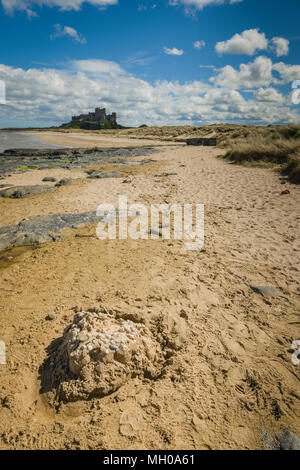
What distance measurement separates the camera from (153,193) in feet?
30.1

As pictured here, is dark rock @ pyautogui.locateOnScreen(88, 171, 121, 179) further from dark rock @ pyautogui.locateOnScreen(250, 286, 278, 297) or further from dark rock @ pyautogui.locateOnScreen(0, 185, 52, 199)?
dark rock @ pyautogui.locateOnScreen(250, 286, 278, 297)

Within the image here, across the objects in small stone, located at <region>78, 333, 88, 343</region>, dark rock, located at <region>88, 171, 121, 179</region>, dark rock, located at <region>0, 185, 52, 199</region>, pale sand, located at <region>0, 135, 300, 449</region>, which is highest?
dark rock, located at <region>88, 171, 121, 179</region>

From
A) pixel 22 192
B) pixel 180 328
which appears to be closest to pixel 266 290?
pixel 180 328

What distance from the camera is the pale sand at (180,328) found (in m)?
2.20

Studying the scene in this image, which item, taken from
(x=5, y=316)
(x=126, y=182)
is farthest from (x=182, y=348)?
(x=126, y=182)

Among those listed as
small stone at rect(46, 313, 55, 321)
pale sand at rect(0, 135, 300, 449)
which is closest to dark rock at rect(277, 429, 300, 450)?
pale sand at rect(0, 135, 300, 449)

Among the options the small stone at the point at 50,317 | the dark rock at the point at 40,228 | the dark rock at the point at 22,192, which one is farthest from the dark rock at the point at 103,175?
the small stone at the point at 50,317

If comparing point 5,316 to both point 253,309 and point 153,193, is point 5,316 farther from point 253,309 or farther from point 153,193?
point 153,193

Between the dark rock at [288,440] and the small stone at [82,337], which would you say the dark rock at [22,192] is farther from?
the dark rock at [288,440]

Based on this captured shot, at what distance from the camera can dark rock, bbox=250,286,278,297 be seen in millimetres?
3918

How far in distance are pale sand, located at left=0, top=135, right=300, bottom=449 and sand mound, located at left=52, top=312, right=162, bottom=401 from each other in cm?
12

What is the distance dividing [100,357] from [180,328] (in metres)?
1.13

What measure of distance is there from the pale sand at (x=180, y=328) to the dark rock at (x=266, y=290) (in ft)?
0.30
